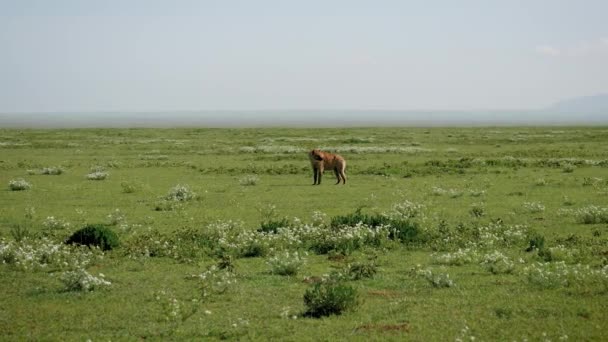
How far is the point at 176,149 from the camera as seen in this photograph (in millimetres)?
54438

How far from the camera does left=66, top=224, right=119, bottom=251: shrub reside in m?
15.8

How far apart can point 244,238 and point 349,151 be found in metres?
34.3

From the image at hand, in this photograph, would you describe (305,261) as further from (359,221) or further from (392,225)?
(359,221)

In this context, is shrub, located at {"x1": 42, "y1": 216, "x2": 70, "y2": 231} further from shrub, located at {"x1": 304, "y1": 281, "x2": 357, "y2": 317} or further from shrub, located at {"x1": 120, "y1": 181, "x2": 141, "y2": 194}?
shrub, located at {"x1": 304, "y1": 281, "x2": 357, "y2": 317}

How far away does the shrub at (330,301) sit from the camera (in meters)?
10.5

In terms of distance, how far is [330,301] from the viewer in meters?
10.5

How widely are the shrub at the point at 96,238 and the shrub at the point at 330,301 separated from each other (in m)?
7.28

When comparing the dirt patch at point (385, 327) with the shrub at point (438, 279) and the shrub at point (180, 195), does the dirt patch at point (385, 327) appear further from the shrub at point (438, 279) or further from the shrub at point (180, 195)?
the shrub at point (180, 195)

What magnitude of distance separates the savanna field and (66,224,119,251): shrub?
4 centimetres

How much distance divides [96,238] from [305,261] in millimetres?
5974

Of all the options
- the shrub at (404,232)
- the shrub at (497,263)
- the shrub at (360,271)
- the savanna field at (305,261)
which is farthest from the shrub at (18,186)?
the shrub at (497,263)

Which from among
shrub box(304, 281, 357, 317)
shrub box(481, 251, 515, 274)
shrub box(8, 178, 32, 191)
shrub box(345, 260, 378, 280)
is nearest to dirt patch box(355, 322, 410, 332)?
shrub box(304, 281, 357, 317)

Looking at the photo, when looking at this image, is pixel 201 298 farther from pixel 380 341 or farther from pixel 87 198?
pixel 87 198

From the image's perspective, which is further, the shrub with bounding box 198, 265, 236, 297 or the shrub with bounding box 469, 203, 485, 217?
the shrub with bounding box 469, 203, 485, 217
